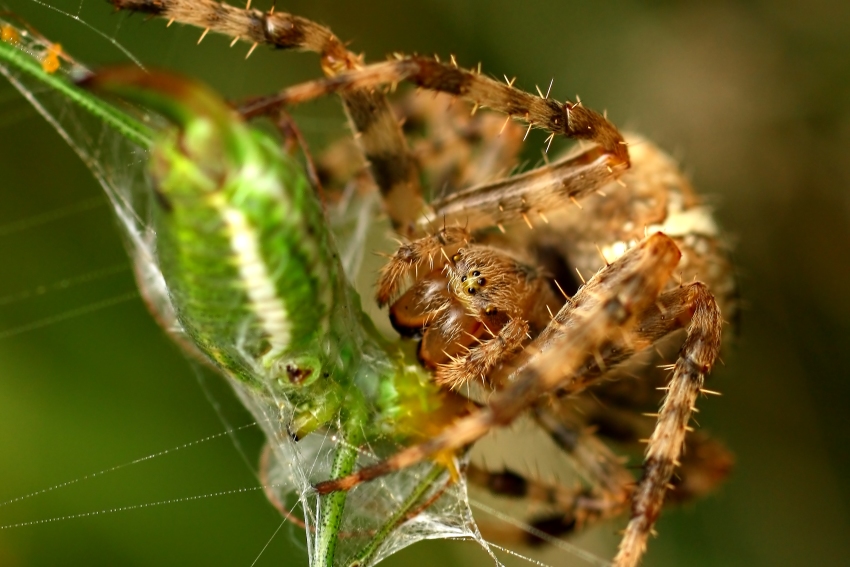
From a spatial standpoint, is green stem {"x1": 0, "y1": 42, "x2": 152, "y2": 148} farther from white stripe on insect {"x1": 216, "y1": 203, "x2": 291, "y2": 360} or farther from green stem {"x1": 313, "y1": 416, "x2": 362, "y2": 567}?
green stem {"x1": 313, "y1": 416, "x2": 362, "y2": 567}

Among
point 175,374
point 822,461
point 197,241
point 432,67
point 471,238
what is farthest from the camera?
point 822,461

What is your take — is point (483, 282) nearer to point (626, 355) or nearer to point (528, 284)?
point (528, 284)

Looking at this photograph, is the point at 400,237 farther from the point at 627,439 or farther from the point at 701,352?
the point at 627,439

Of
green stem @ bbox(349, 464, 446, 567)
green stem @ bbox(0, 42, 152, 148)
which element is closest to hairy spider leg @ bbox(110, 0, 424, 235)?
green stem @ bbox(0, 42, 152, 148)

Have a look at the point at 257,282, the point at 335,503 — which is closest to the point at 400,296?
the point at 335,503

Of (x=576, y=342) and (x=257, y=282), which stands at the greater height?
(x=257, y=282)

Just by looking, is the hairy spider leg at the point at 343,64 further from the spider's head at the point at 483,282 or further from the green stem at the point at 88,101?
the green stem at the point at 88,101

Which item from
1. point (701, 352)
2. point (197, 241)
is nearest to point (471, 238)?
point (701, 352)
